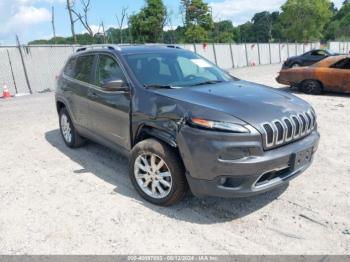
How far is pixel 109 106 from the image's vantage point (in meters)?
4.47

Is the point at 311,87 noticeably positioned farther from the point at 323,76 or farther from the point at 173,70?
the point at 173,70

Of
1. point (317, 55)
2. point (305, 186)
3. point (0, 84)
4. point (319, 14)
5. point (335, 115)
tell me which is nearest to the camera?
point (305, 186)

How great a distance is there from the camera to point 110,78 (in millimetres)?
4531

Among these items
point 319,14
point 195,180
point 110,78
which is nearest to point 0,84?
point 110,78

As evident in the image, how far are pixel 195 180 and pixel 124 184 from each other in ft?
4.60

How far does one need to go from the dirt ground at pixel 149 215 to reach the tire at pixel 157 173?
0.49 feet

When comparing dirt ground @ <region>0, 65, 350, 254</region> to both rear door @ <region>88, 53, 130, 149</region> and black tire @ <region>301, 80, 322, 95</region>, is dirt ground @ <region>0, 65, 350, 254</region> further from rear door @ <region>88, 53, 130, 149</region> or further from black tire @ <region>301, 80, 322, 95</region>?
black tire @ <region>301, 80, 322, 95</region>

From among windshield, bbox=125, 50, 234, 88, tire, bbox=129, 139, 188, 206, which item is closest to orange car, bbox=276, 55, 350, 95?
windshield, bbox=125, 50, 234, 88

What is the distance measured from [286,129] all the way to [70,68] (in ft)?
12.7

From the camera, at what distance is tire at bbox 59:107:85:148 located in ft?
19.3

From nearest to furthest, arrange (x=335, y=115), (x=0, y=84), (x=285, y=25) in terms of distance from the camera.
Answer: (x=335, y=115) → (x=0, y=84) → (x=285, y=25)

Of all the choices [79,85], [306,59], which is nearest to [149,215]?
[79,85]

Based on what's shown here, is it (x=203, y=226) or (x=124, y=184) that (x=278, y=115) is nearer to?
(x=203, y=226)

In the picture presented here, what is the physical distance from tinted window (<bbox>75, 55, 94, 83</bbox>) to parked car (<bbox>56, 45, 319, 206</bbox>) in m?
0.03
